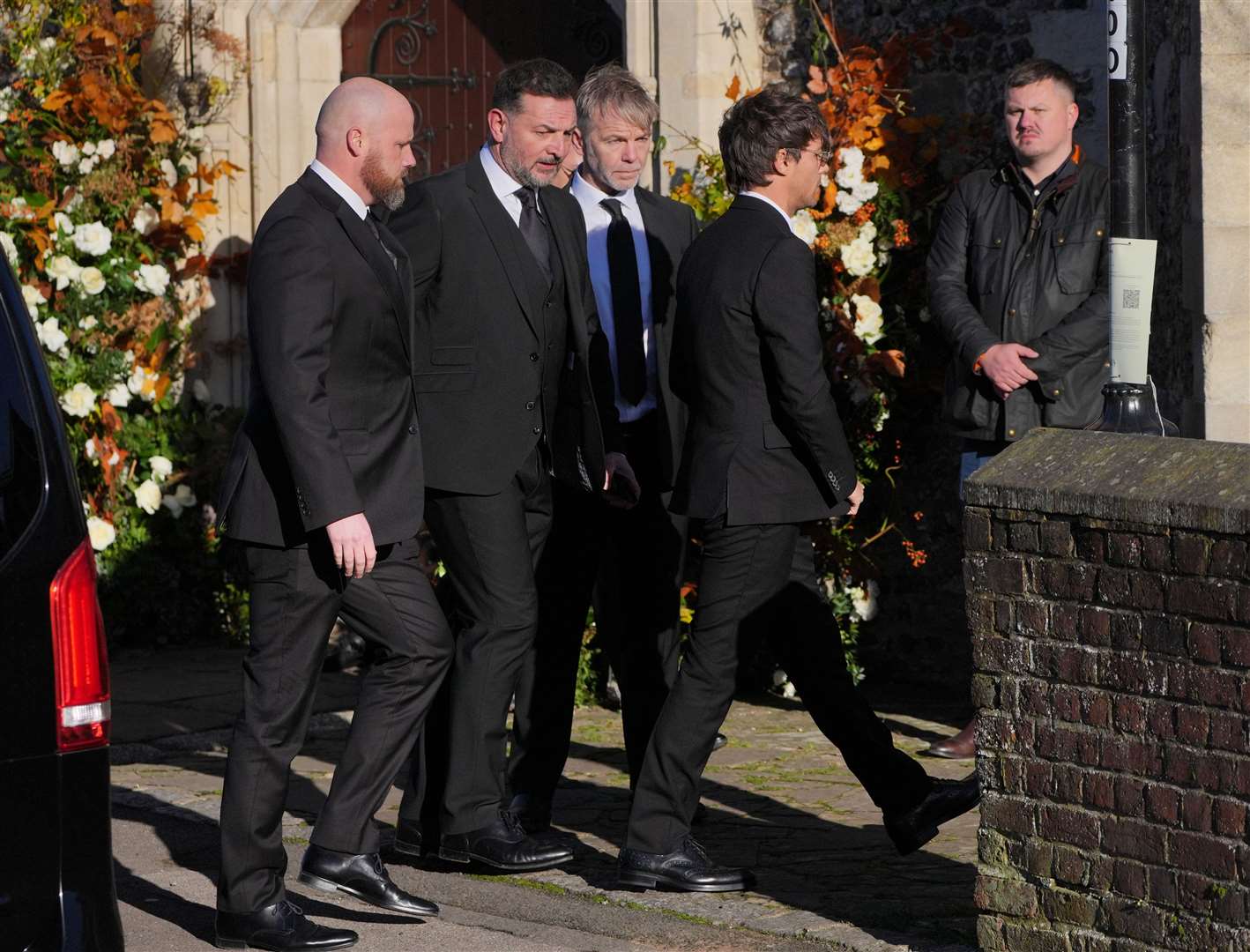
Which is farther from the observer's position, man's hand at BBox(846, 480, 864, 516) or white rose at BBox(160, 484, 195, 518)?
white rose at BBox(160, 484, 195, 518)

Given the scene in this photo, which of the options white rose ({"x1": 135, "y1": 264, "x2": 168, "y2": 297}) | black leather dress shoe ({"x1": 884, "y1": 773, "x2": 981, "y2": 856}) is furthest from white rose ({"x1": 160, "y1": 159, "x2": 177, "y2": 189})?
black leather dress shoe ({"x1": 884, "y1": 773, "x2": 981, "y2": 856})

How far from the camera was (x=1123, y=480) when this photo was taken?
392cm

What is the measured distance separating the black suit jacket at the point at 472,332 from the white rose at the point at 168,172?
3.91m

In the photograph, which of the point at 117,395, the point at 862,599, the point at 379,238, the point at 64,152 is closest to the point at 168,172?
the point at 64,152

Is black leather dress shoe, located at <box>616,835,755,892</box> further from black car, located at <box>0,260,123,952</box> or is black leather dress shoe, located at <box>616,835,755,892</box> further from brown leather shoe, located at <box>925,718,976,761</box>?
brown leather shoe, located at <box>925,718,976,761</box>

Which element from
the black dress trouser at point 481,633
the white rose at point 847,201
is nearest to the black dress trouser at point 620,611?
the black dress trouser at point 481,633

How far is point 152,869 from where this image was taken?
522 centimetres

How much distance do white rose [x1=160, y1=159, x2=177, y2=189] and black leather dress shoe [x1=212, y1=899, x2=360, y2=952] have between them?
504cm

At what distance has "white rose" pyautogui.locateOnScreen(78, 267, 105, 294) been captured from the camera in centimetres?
866

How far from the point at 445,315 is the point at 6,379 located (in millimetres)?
1763

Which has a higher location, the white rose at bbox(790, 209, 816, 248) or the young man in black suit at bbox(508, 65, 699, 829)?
the white rose at bbox(790, 209, 816, 248)

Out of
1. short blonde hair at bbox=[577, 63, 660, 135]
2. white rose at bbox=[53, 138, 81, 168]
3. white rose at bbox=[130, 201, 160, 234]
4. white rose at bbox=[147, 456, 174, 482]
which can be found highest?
white rose at bbox=[53, 138, 81, 168]

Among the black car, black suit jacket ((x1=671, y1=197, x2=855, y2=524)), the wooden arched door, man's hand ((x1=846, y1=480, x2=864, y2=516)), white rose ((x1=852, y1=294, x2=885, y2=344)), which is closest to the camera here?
the black car

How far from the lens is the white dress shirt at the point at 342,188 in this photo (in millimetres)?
4645
